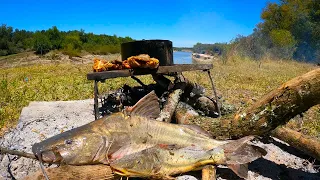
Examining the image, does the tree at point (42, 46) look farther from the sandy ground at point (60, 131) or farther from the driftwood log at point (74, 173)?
the driftwood log at point (74, 173)

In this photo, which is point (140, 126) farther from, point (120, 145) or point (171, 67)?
point (171, 67)

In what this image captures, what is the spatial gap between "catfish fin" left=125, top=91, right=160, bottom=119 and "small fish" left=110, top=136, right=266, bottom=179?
1.23ft

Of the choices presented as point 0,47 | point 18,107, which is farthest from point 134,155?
point 0,47

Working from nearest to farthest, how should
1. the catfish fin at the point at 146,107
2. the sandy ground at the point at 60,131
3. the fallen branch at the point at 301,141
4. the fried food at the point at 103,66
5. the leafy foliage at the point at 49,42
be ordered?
the catfish fin at the point at 146,107 → the sandy ground at the point at 60,131 → the fallen branch at the point at 301,141 → the fried food at the point at 103,66 → the leafy foliage at the point at 49,42

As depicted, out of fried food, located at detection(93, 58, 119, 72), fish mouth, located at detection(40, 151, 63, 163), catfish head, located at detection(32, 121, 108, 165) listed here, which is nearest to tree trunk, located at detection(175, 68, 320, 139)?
fried food, located at detection(93, 58, 119, 72)

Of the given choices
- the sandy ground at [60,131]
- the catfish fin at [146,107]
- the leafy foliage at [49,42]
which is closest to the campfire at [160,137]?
the catfish fin at [146,107]

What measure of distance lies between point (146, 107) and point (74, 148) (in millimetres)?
963

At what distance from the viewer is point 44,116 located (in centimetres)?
493

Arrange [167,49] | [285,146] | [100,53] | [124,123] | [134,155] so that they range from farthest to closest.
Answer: [100,53] → [167,49] → [285,146] → [124,123] → [134,155]

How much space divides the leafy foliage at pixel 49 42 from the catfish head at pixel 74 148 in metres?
24.6

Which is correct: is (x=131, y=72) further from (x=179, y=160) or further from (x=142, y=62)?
(x=179, y=160)

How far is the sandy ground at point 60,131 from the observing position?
129 inches

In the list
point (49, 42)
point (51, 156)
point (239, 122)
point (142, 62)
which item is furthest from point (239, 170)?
point (49, 42)

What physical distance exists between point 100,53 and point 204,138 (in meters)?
27.7
